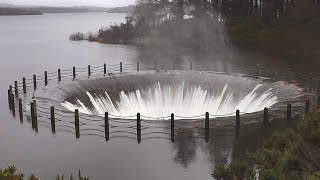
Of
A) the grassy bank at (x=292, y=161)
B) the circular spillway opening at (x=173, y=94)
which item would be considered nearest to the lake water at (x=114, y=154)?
the grassy bank at (x=292, y=161)

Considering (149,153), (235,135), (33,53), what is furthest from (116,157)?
(33,53)

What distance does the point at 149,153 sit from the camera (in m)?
14.7

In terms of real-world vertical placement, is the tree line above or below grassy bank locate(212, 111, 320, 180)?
above

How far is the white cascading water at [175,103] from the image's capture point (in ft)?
72.9

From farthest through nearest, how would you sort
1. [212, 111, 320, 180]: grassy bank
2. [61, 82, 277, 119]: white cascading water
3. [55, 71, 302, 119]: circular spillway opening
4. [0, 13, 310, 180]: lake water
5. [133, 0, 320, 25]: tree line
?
[133, 0, 320, 25]: tree line < [55, 71, 302, 119]: circular spillway opening < [61, 82, 277, 119]: white cascading water < [0, 13, 310, 180]: lake water < [212, 111, 320, 180]: grassy bank

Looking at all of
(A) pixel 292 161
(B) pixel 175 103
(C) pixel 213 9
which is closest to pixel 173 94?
(B) pixel 175 103

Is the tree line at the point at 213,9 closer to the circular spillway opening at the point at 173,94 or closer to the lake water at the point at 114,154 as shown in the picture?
the circular spillway opening at the point at 173,94

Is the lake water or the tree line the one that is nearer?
the lake water

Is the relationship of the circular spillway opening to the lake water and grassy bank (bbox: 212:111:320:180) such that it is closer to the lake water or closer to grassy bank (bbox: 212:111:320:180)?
the lake water

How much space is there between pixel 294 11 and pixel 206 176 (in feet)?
170

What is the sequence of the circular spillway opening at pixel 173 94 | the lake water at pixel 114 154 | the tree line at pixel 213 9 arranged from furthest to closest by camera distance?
the tree line at pixel 213 9 → the circular spillway opening at pixel 173 94 → the lake water at pixel 114 154

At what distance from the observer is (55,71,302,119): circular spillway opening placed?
2245cm

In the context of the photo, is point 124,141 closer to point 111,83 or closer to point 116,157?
point 116,157

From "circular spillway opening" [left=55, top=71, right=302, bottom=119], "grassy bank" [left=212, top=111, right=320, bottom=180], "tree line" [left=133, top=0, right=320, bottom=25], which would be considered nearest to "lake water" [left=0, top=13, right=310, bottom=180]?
"grassy bank" [left=212, top=111, right=320, bottom=180]
